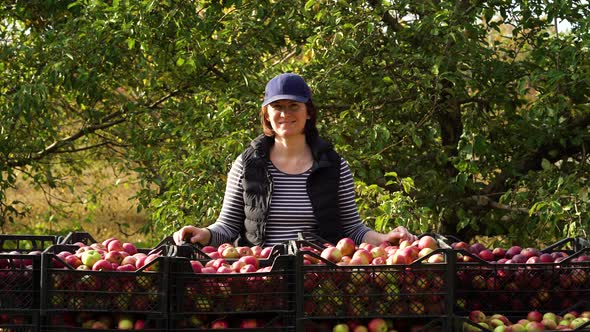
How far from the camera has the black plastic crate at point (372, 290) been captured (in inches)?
106

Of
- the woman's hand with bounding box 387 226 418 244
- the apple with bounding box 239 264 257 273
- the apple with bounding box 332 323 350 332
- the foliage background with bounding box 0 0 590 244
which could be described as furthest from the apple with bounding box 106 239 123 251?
the foliage background with bounding box 0 0 590 244

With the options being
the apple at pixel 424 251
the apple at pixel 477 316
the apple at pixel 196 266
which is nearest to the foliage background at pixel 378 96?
the apple at pixel 424 251

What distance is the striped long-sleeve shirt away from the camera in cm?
353

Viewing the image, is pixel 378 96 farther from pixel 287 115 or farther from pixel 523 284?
pixel 523 284

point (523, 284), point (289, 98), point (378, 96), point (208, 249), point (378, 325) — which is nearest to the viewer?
point (378, 325)

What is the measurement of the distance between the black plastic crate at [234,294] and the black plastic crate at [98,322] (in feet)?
0.27

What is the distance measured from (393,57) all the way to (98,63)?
1628 mm

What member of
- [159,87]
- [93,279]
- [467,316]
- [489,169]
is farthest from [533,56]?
[93,279]

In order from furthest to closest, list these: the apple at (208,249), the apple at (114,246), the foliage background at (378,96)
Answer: the foliage background at (378,96) < the apple at (208,249) < the apple at (114,246)

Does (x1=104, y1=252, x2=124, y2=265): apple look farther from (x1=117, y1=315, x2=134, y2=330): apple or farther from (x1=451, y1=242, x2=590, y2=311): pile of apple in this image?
(x1=451, y1=242, x2=590, y2=311): pile of apple

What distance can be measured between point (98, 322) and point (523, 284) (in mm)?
1206

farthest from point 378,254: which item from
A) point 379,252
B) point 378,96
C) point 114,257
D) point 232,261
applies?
point 378,96

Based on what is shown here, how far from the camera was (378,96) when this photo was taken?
542 cm

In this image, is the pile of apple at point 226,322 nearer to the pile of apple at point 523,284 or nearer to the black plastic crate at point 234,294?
the black plastic crate at point 234,294
